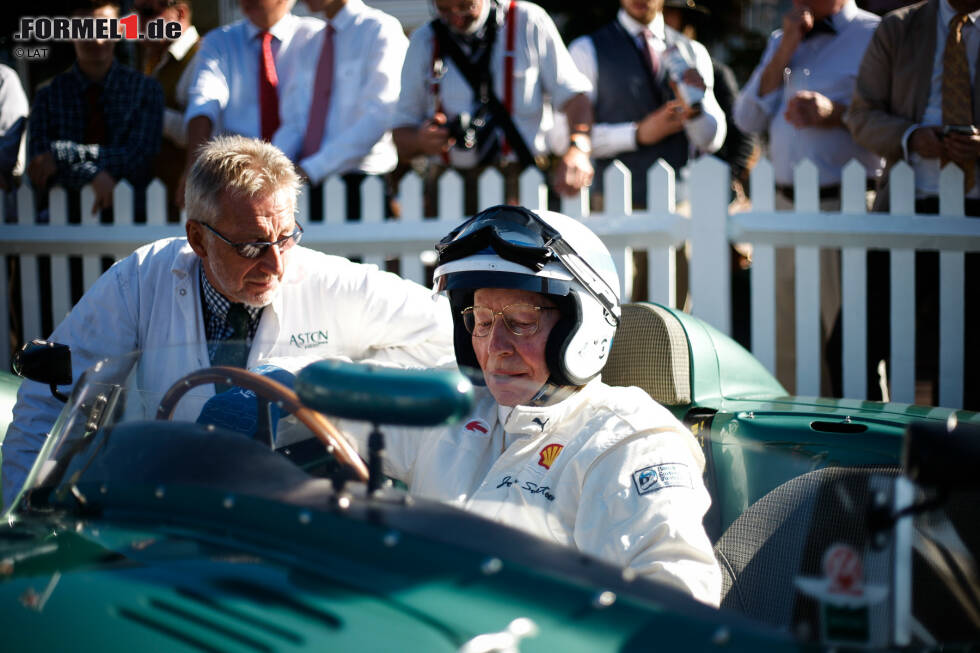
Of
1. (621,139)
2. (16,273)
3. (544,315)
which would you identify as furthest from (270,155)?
(16,273)

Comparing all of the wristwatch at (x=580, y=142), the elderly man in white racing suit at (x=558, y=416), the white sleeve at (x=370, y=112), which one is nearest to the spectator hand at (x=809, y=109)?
the wristwatch at (x=580, y=142)

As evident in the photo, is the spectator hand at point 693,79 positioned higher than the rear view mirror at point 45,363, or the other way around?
the spectator hand at point 693,79

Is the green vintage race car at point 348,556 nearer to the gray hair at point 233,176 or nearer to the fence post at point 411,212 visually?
the gray hair at point 233,176

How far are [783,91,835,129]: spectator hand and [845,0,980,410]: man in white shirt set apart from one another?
0.19 meters

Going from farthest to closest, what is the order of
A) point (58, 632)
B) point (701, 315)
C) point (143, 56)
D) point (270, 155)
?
1. point (143, 56)
2. point (701, 315)
3. point (270, 155)
4. point (58, 632)

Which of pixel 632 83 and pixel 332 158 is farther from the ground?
pixel 632 83

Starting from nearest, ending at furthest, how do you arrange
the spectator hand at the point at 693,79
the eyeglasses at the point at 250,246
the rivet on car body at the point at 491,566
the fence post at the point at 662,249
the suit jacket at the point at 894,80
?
the rivet on car body at the point at 491,566 < the eyeglasses at the point at 250,246 < the suit jacket at the point at 894,80 < the fence post at the point at 662,249 < the spectator hand at the point at 693,79

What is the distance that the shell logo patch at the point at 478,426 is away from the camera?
2.67 meters

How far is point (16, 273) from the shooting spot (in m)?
6.64

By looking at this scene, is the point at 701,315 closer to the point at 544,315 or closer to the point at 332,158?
the point at 332,158

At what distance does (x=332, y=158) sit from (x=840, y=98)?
2.63 m

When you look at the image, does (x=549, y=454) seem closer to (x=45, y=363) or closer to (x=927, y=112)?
(x=45, y=363)

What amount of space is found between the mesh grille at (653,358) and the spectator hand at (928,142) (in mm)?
2482

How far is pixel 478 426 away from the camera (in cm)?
267
